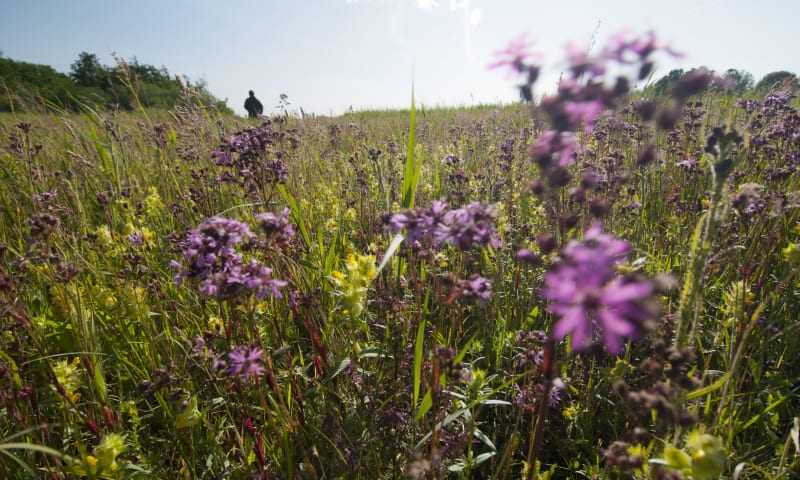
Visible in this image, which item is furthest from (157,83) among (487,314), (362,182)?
(487,314)

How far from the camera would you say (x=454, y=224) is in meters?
1.21

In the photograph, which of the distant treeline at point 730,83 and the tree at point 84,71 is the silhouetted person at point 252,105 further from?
the tree at point 84,71

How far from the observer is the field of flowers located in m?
1.03

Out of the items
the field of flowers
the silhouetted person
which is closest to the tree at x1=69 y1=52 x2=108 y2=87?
the silhouetted person

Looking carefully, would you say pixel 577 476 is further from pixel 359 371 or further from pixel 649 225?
pixel 649 225

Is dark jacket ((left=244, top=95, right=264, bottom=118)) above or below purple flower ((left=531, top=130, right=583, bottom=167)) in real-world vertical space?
above

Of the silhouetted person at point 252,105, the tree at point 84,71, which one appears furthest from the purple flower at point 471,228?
the tree at point 84,71

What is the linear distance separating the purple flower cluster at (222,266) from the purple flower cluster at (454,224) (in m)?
0.50

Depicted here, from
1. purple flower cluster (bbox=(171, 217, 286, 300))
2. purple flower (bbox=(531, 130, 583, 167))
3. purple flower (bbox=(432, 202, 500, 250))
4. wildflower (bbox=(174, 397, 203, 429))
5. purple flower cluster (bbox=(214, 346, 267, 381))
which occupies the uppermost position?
purple flower (bbox=(531, 130, 583, 167))

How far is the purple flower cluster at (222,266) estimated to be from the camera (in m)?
1.30

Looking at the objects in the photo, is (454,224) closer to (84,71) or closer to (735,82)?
(735,82)

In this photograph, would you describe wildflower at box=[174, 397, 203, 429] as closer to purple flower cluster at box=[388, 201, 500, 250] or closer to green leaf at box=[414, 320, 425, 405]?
green leaf at box=[414, 320, 425, 405]

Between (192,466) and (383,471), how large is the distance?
2.88ft

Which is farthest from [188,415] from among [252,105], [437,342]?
[252,105]
